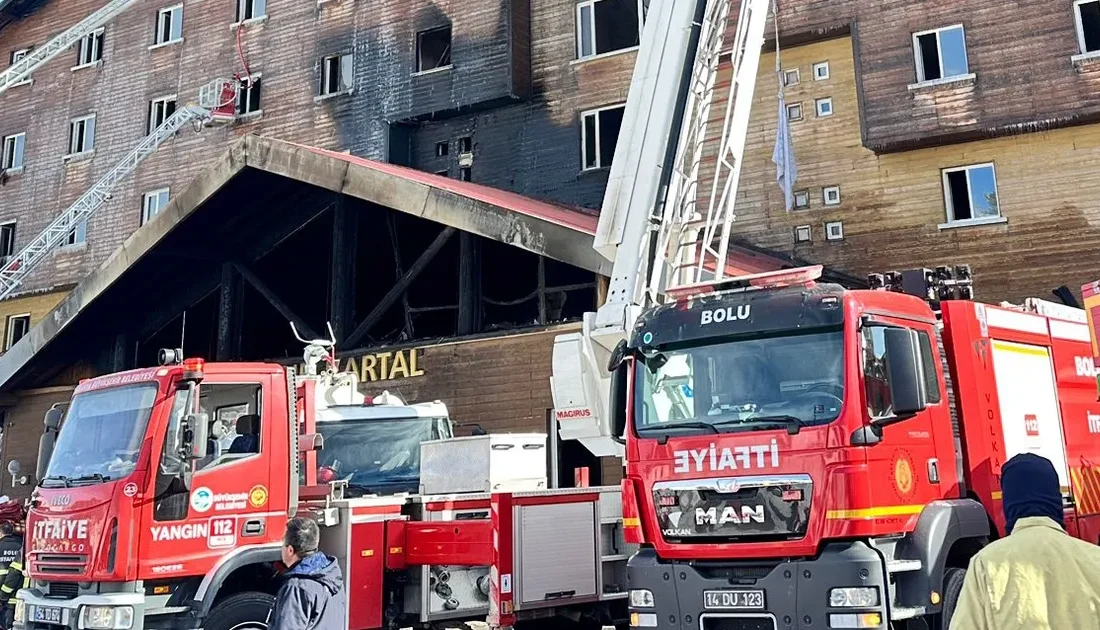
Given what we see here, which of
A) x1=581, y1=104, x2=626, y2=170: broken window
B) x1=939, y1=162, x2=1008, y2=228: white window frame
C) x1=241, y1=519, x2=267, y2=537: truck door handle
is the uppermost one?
x1=581, y1=104, x2=626, y2=170: broken window

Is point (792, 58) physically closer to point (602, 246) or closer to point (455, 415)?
point (455, 415)

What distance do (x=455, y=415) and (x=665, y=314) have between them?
9.55 m

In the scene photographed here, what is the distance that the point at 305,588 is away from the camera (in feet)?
17.9

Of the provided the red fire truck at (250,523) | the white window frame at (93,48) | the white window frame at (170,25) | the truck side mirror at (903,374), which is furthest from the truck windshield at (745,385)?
the white window frame at (93,48)

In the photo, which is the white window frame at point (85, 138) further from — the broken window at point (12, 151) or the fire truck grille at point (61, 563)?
the fire truck grille at point (61, 563)

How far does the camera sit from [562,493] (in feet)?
29.3

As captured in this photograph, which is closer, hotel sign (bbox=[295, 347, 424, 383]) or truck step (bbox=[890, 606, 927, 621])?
truck step (bbox=[890, 606, 927, 621])

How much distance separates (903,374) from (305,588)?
4.13m

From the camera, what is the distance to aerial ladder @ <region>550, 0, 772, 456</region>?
8.99m

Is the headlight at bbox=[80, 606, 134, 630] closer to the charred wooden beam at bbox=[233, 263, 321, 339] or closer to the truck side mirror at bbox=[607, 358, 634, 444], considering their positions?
the truck side mirror at bbox=[607, 358, 634, 444]

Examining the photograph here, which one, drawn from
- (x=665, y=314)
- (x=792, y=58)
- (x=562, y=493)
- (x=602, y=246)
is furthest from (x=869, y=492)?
(x=792, y=58)

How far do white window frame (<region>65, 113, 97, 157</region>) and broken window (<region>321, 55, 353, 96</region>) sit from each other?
325 inches

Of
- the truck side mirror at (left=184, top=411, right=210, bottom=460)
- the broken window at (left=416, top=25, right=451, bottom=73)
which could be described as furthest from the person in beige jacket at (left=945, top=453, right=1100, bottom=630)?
the broken window at (left=416, top=25, right=451, bottom=73)

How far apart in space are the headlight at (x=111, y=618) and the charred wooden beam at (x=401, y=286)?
9947mm
